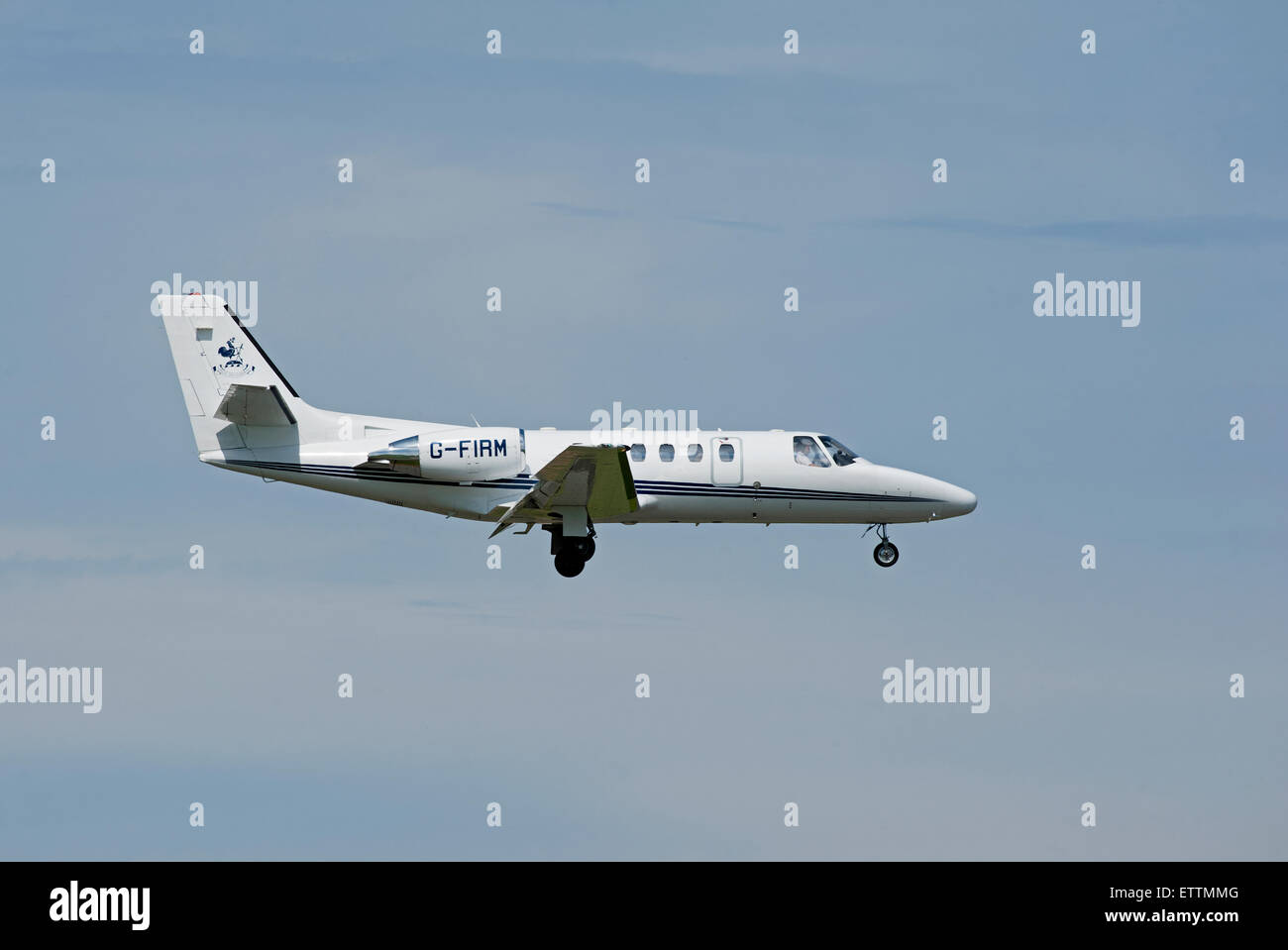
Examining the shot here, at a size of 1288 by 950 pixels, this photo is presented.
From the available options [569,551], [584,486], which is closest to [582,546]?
[569,551]

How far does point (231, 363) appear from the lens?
34312 millimetres

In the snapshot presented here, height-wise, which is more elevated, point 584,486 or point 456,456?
point 456,456

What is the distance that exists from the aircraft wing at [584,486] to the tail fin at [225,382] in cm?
455

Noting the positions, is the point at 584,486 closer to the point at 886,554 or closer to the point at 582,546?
the point at 582,546

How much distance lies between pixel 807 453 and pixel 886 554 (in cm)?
279

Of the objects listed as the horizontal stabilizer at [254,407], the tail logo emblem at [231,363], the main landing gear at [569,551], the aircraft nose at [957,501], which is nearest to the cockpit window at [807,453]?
the aircraft nose at [957,501]

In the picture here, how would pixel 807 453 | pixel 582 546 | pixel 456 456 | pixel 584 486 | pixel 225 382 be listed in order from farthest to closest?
pixel 807 453, pixel 582 546, pixel 225 382, pixel 456 456, pixel 584 486

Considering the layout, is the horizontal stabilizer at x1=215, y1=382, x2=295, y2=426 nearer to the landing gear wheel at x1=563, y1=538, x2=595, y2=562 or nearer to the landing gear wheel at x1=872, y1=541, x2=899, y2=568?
the landing gear wheel at x1=563, y1=538, x2=595, y2=562

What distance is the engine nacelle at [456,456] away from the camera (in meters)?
33.3

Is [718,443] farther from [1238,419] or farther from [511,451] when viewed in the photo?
[1238,419]

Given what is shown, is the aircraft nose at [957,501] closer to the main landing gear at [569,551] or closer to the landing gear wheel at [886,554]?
the landing gear wheel at [886,554]

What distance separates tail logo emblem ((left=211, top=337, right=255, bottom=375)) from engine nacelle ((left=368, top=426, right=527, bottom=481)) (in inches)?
127

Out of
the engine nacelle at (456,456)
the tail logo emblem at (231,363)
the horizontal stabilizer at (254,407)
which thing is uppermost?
the tail logo emblem at (231,363)

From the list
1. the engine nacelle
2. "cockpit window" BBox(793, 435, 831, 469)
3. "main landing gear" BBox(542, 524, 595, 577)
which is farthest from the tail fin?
"cockpit window" BBox(793, 435, 831, 469)
